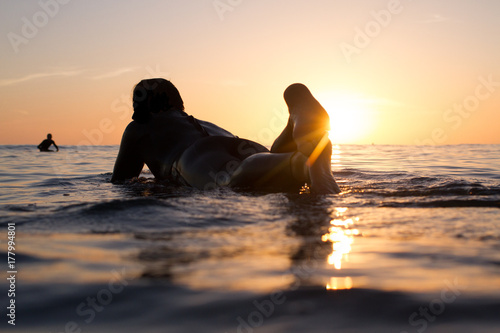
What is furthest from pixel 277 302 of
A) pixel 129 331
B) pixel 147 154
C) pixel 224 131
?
pixel 224 131

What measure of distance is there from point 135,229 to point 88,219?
48cm

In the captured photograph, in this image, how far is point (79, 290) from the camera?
1.53 meters

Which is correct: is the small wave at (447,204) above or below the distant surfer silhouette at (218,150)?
below

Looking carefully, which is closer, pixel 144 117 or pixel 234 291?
pixel 234 291

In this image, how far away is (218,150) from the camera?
4.07 metres

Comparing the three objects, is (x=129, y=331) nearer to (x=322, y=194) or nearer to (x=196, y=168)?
(x=322, y=194)

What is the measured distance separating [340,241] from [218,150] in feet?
7.06

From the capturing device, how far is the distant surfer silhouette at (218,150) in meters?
3.32

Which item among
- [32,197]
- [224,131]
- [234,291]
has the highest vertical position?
[224,131]

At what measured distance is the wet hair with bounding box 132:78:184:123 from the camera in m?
4.50

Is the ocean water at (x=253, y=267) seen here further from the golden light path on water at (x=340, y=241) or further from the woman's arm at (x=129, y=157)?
the woman's arm at (x=129, y=157)

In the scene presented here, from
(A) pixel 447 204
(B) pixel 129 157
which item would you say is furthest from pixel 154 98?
(A) pixel 447 204

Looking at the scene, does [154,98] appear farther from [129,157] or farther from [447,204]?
[447,204]

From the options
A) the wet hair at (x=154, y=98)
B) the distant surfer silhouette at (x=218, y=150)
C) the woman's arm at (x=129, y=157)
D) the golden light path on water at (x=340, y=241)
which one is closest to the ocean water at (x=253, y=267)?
the golden light path on water at (x=340, y=241)
